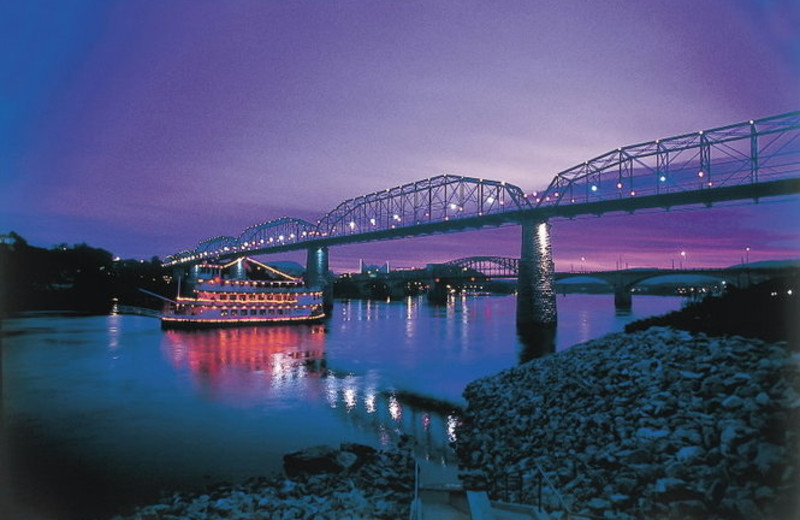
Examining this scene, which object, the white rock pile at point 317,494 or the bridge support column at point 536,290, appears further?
the bridge support column at point 536,290

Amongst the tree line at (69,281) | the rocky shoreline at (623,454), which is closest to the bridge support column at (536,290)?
the rocky shoreline at (623,454)

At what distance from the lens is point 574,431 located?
1239cm

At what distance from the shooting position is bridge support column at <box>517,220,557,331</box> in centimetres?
5719

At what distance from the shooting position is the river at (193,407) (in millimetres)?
13141

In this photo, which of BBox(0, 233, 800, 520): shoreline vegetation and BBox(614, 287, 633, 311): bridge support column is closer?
BBox(0, 233, 800, 520): shoreline vegetation

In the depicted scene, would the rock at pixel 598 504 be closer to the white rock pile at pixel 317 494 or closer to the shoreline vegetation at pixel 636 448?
the shoreline vegetation at pixel 636 448

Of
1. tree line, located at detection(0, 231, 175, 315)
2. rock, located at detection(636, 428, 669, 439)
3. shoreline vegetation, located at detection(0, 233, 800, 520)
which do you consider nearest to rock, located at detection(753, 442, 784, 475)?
shoreline vegetation, located at detection(0, 233, 800, 520)

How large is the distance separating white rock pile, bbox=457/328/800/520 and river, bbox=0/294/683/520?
108 inches

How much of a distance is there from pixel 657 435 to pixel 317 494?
24.6 feet

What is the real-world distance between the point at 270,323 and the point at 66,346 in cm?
2597

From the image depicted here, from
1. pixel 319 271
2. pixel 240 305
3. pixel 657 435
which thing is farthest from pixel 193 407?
pixel 319 271

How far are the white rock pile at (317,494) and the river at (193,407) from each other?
3.93ft

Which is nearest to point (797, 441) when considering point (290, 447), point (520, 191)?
point (290, 447)

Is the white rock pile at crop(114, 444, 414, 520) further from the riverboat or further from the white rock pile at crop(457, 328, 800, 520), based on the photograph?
the riverboat
